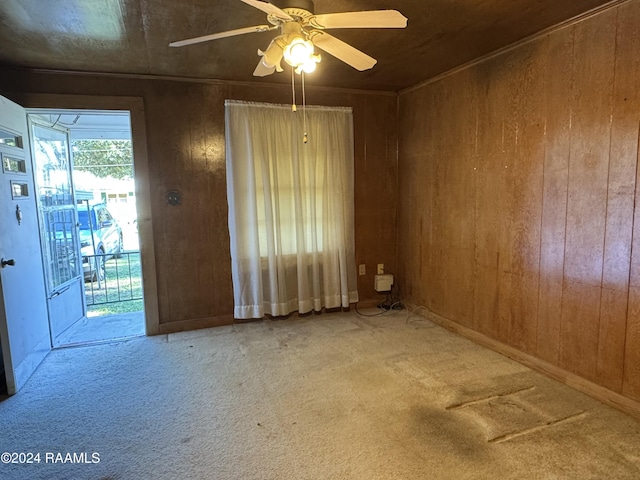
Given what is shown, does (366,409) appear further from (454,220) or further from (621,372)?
(454,220)

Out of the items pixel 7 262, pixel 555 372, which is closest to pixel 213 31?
pixel 7 262

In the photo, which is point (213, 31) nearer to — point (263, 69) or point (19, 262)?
point (263, 69)

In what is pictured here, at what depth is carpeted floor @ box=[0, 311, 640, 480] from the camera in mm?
1827

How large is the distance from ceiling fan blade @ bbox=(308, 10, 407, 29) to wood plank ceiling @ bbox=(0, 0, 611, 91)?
0.24 m

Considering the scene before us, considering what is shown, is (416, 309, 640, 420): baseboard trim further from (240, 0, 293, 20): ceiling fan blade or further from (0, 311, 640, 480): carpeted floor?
(240, 0, 293, 20): ceiling fan blade

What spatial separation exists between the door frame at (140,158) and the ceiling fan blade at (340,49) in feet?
7.04

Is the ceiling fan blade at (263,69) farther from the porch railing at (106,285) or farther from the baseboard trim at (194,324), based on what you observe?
the porch railing at (106,285)

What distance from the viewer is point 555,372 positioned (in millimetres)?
2660

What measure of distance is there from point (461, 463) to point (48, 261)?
375 centimetres

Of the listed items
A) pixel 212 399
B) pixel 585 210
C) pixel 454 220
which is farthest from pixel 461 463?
pixel 454 220

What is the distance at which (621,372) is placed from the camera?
7.47 ft

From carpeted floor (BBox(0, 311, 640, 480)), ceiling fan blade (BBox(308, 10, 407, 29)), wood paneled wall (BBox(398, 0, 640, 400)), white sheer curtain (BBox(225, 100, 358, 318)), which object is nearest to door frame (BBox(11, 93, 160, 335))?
carpeted floor (BBox(0, 311, 640, 480))

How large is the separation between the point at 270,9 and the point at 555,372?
9.50ft

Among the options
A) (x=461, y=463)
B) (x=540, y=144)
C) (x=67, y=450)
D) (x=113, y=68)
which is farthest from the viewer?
(x=113, y=68)
